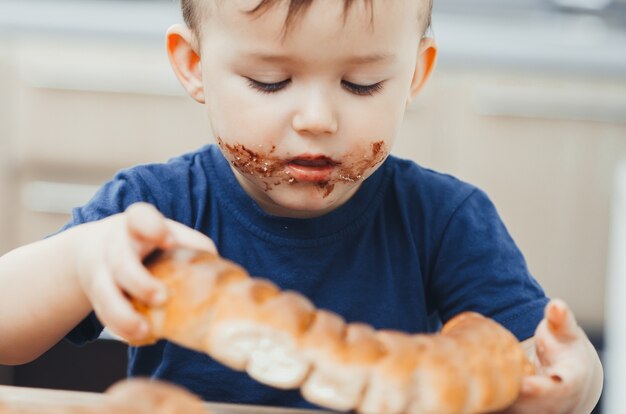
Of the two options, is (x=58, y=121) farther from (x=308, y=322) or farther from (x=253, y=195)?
(x=308, y=322)

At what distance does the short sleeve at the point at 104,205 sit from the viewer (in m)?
0.90

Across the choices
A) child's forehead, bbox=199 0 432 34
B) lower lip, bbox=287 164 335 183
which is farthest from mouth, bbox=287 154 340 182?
child's forehead, bbox=199 0 432 34

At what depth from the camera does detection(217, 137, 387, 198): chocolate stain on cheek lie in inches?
32.3

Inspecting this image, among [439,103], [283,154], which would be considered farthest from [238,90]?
[439,103]

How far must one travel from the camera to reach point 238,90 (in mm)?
802

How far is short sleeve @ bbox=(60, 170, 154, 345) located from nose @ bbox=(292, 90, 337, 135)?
0.90ft

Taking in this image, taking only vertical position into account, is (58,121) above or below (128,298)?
below

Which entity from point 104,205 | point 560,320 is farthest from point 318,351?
point 104,205

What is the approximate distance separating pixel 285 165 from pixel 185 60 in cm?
21

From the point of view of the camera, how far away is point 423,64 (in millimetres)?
984

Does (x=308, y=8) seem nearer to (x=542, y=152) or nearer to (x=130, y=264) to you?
(x=130, y=264)

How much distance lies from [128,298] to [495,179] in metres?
1.80

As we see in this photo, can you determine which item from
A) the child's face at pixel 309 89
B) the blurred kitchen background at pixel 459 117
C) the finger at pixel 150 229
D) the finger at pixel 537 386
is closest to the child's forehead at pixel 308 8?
the child's face at pixel 309 89

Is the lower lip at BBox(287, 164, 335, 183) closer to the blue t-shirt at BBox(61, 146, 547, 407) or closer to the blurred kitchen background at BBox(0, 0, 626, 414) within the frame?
the blue t-shirt at BBox(61, 146, 547, 407)
